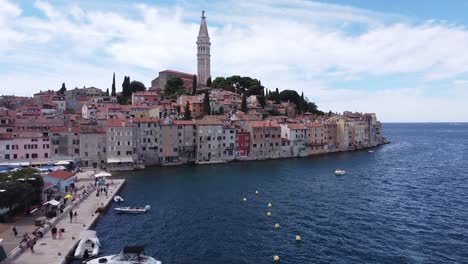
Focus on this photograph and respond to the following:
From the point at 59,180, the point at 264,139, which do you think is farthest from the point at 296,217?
the point at 264,139

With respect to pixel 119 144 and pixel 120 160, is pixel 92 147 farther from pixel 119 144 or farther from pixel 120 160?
pixel 120 160

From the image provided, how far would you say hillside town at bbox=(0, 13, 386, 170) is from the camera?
6344 centimetres

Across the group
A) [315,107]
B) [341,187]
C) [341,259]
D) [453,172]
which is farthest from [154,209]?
[315,107]

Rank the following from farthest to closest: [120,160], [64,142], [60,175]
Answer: [120,160] → [64,142] → [60,175]

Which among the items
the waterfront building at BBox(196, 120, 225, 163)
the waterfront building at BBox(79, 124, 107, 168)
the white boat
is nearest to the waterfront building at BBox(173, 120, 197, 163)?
the waterfront building at BBox(196, 120, 225, 163)

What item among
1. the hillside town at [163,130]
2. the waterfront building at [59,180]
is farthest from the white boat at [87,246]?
Result: the hillside town at [163,130]

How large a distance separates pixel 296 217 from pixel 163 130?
41.1 meters

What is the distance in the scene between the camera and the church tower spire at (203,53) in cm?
13438

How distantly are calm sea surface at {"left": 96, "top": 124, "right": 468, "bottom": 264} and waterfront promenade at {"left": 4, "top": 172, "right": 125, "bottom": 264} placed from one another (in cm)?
173

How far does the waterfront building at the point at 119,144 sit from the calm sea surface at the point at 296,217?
5.38m

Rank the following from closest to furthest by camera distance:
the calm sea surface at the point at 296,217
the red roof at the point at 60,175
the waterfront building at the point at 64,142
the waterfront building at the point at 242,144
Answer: the calm sea surface at the point at 296,217
the red roof at the point at 60,175
the waterfront building at the point at 64,142
the waterfront building at the point at 242,144

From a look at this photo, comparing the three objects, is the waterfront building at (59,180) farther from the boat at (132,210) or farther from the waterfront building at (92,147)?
the waterfront building at (92,147)

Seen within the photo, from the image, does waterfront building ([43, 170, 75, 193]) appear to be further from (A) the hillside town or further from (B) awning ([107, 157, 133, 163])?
(B) awning ([107, 157, 133, 163])

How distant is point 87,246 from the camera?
25641 mm
